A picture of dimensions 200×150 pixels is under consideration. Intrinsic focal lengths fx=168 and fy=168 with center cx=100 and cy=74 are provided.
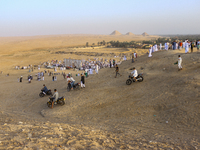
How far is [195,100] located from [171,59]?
7082 millimetres

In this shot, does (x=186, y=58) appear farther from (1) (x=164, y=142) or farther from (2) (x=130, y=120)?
(1) (x=164, y=142)

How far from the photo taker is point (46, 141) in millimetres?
4539

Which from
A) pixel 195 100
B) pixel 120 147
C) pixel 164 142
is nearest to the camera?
pixel 120 147

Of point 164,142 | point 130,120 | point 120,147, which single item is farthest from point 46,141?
point 130,120

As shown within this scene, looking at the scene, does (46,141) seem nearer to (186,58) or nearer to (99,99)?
(99,99)

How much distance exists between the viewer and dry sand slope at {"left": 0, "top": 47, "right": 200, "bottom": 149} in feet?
15.8

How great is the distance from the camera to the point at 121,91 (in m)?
10.7

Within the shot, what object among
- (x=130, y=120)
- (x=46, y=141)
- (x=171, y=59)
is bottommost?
(x=130, y=120)

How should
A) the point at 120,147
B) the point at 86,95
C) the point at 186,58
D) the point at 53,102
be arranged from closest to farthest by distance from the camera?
1. the point at 120,147
2. the point at 53,102
3. the point at 86,95
4. the point at 186,58

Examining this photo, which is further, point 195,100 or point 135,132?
point 195,100

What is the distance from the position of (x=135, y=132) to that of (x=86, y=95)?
18.4 ft

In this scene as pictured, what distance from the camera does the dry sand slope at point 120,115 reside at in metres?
4.82

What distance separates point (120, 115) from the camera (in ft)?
26.3

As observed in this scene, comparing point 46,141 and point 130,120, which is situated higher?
point 46,141
